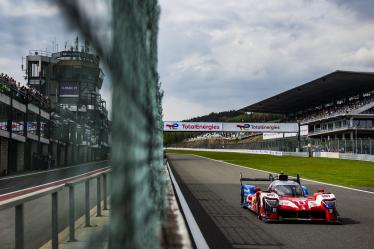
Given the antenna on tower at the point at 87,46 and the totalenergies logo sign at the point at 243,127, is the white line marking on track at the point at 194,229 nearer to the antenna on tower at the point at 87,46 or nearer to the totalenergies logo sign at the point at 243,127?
the antenna on tower at the point at 87,46

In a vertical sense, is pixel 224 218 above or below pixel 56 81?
below

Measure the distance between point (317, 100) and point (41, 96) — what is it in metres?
86.3

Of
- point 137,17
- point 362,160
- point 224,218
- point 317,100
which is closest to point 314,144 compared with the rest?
point 362,160

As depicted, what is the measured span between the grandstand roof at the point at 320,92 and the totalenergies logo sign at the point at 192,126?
14.0m

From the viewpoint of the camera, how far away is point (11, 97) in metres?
1.43

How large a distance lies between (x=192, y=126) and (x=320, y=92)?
69.0ft

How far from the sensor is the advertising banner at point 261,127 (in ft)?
243

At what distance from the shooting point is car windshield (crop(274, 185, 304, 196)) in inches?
406

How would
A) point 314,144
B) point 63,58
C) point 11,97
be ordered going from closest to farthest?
point 63,58, point 11,97, point 314,144

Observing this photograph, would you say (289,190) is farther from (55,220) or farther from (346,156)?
(346,156)

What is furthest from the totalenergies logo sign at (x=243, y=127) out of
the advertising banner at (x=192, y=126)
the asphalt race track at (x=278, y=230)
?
the asphalt race track at (x=278, y=230)

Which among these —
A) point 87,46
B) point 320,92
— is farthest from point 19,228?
point 320,92

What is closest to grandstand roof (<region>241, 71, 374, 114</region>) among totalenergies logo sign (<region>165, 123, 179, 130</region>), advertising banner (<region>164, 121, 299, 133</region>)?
advertising banner (<region>164, 121, 299, 133</region>)

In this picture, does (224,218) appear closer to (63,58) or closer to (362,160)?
(63,58)
